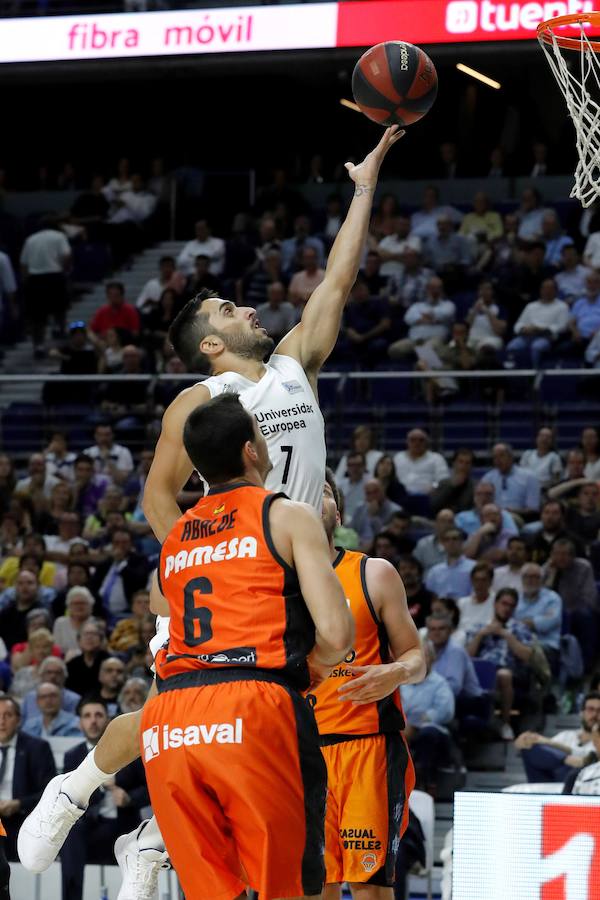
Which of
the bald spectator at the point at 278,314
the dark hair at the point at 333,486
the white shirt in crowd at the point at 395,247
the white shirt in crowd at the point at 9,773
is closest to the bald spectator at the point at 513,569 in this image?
the white shirt in crowd at the point at 9,773

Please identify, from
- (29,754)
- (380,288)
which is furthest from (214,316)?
(380,288)

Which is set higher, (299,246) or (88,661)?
(299,246)

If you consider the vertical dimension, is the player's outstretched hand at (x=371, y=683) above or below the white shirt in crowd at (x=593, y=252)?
below

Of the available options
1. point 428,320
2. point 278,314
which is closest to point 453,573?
point 428,320

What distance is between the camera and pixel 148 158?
21438mm

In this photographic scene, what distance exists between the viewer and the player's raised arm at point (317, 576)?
173 inches

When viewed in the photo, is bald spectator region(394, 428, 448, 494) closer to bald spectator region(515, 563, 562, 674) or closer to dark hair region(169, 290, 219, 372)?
bald spectator region(515, 563, 562, 674)

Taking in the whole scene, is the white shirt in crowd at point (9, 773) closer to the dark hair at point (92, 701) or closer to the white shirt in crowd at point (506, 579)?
the dark hair at point (92, 701)

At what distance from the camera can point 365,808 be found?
574cm

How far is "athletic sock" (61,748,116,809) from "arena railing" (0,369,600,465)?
8505mm

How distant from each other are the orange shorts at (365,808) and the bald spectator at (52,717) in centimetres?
567

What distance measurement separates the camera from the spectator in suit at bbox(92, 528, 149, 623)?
13164 mm

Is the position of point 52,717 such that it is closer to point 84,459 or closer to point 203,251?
point 84,459

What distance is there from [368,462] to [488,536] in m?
1.72
